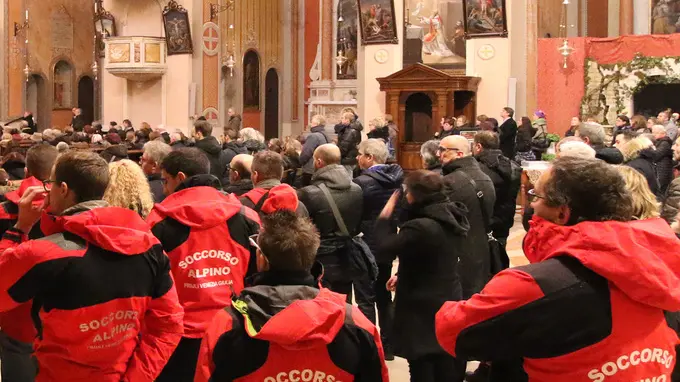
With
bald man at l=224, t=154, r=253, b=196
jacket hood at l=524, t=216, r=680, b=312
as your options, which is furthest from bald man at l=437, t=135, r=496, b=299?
jacket hood at l=524, t=216, r=680, b=312

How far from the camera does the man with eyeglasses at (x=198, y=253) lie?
4.09 meters

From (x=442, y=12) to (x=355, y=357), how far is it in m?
17.8

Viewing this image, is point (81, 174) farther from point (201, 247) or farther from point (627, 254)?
point (627, 254)

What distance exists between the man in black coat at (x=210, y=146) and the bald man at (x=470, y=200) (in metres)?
3.55

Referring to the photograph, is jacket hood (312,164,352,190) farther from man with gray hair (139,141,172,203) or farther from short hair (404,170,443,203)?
short hair (404,170,443,203)

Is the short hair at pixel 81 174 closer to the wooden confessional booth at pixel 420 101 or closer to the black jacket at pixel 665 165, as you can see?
the black jacket at pixel 665 165

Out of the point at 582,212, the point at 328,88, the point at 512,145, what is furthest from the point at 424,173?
the point at 328,88

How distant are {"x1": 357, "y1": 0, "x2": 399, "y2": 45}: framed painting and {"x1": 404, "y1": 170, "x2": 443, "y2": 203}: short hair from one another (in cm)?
1482

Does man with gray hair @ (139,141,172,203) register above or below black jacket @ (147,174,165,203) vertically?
above

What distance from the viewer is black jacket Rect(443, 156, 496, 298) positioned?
5.44m

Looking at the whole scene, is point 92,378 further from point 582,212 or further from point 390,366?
point 390,366

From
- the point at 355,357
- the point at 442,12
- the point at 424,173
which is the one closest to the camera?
the point at 355,357

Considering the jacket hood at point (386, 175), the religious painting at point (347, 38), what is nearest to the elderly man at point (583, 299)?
the jacket hood at point (386, 175)

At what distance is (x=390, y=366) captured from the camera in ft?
21.0
